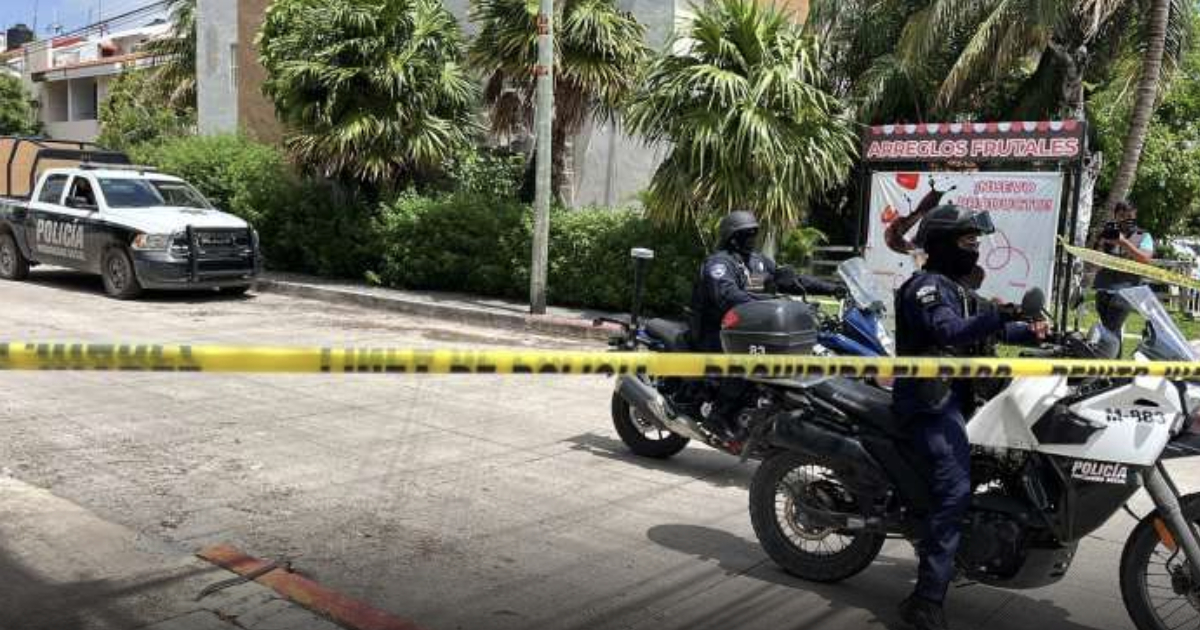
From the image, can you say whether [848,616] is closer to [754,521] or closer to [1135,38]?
[754,521]

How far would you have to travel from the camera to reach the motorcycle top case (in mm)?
5488

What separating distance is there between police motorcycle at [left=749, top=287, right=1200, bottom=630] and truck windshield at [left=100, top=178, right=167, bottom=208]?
42.2 ft

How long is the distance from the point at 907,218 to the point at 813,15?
6165 mm

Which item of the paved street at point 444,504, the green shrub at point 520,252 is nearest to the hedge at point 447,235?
the green shrub at point 520,252

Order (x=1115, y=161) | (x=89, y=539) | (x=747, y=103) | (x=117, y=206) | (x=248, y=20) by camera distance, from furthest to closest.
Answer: (x=248, y=20) < (x=1115, y=161) < (x=117, y=206) < (x=747, y=103) < (x=89, y=539)

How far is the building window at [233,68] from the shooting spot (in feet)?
84.2

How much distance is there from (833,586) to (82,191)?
13733 millimetres

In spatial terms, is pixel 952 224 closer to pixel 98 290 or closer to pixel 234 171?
pixel 98 290

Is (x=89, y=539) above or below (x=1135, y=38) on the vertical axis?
below

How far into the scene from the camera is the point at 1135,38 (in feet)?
49.2

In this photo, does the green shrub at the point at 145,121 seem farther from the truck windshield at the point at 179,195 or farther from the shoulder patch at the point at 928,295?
the shoulder patch at the point at 928,295

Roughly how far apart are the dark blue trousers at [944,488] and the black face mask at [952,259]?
1.74ft

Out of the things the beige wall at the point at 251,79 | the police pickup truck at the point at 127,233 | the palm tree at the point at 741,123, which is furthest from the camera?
the beige wall at the point at 251,79

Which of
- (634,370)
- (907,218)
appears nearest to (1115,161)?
(907,218)
